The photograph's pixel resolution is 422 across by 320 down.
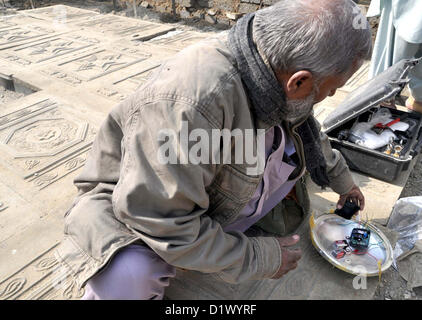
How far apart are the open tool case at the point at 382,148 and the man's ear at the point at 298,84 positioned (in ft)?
4.46

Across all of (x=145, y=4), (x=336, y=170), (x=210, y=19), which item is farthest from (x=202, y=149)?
(x=145, y=4)

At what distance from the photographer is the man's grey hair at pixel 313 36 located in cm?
115

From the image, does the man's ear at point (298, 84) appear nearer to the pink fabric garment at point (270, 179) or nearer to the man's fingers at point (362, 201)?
the pink fabric garment at point (270, 179)

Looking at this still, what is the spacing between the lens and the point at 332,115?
2682 mm

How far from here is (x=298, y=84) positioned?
1.25m

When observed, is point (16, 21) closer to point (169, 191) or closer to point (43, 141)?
point (43, 141)

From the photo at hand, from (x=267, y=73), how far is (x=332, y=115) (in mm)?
1621

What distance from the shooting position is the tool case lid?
7.80 ft

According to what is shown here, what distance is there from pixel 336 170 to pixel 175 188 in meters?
1.20

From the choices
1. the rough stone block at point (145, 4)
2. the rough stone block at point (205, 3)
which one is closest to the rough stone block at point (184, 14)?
the rough stone block at point (205, 3)

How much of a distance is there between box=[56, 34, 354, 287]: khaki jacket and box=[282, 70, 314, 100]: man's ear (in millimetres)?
164
